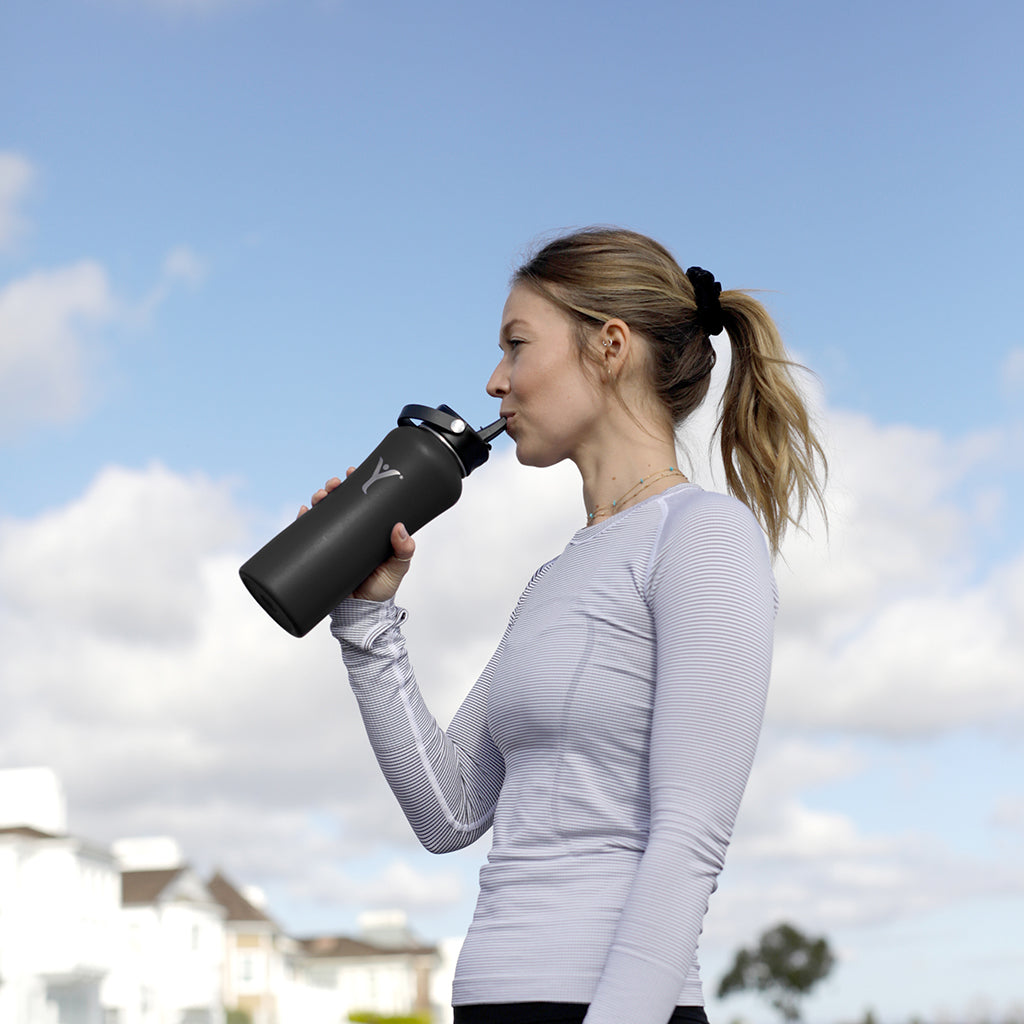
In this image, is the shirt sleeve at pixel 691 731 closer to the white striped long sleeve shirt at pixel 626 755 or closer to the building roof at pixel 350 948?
the white striped long sleeve shirt at pixel 626 755

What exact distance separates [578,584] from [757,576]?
10.6 inches

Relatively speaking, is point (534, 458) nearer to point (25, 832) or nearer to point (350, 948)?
point (25, 832)

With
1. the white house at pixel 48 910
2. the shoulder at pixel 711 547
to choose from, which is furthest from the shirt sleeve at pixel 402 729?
the white house at pixel 48 910

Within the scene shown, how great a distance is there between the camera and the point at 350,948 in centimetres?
4806

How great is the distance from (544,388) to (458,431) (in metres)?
0.16

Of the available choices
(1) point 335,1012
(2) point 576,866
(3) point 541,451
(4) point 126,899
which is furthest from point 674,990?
(1) point 335,1012

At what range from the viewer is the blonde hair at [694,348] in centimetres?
199

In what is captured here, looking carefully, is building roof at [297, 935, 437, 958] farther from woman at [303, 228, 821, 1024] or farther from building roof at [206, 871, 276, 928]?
woman at [303, 228, 821, 1024]

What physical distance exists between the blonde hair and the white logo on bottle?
1.13ft

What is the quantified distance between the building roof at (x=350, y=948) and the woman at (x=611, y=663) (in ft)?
154

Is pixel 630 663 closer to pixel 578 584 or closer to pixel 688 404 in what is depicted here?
pixel 578 584

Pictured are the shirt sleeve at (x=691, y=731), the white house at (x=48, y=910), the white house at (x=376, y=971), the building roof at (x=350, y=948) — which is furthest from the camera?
the building roof at (x=350, y=948)

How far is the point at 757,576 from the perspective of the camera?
168 centimetres

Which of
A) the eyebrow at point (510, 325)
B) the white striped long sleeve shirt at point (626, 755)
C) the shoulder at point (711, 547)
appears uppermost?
the eyebrow at point (510, 325)
